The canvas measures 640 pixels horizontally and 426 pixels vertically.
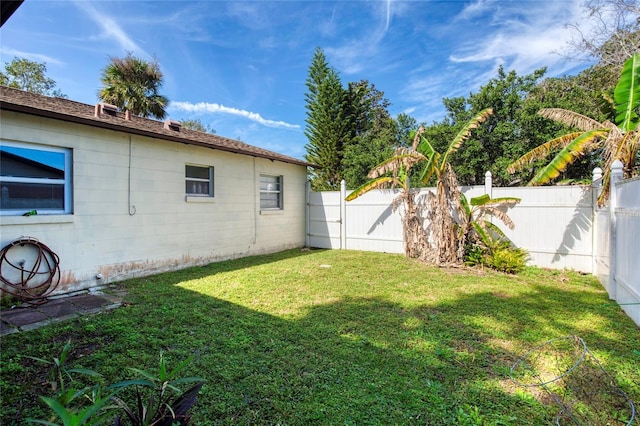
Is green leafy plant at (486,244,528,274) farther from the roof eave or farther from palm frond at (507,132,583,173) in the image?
the roof eave

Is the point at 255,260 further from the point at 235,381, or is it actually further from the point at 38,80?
the point at 38,80

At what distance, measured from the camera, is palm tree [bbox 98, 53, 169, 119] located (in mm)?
14648


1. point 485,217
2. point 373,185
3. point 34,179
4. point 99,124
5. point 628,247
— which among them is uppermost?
point 99,124

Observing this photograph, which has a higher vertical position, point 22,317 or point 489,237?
point 489,237

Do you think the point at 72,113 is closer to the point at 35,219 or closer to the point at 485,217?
the point at 35,219

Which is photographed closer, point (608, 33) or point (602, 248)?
point (602, 248)

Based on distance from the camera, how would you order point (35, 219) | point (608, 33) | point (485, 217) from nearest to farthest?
point (35, 219) < point (485, 217) < point (608, 33)

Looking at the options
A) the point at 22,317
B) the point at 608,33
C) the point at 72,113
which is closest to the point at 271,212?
the point at 72,113

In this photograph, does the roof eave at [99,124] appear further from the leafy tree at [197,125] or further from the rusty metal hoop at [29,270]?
the leafy tree at [197,125]

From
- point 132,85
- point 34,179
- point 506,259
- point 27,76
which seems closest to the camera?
point 34,179

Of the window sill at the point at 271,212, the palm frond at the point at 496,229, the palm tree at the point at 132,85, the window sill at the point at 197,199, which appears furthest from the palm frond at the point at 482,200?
the palm tree at the point at 132,85

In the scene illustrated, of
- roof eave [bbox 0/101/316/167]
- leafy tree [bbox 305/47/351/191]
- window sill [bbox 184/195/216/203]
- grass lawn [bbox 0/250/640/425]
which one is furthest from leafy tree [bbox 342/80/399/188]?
grass lawn [bbox 0/250/640/425]

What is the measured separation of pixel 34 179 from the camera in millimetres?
5363

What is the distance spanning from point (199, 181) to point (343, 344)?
21.4ft
